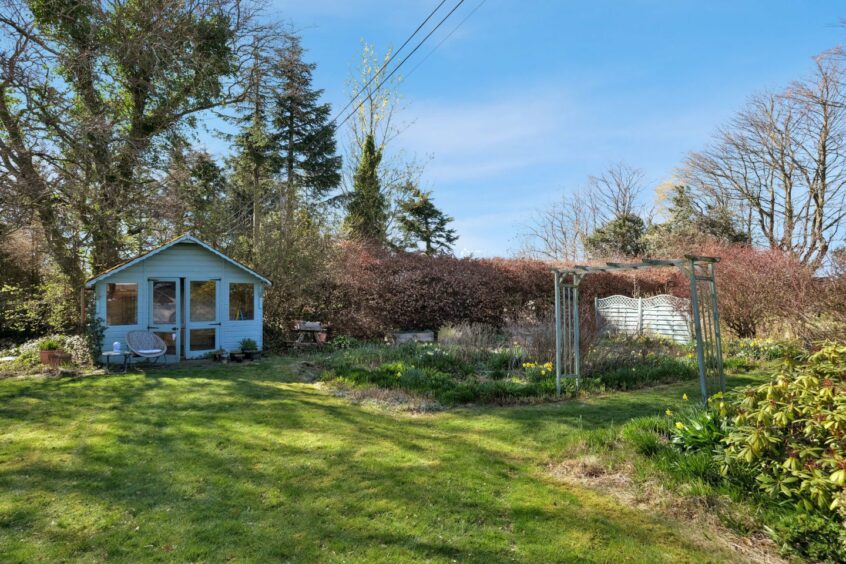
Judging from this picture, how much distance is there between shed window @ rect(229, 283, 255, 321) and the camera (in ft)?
40.3

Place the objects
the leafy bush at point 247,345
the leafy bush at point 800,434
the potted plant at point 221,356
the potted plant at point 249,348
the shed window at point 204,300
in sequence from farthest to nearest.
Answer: the leafy bush at point 247,345, the potted plant at point 249,348, the shed window at point 204,300, the potted plant at point 221,356, the leafy bush at point 800,434

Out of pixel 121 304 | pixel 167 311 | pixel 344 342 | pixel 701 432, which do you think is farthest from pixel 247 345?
pixel 701 432

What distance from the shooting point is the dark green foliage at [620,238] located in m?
27.4

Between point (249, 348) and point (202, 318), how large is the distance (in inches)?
54.1

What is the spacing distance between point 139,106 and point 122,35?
2.09 metres

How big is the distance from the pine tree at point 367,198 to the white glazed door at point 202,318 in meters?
9.85

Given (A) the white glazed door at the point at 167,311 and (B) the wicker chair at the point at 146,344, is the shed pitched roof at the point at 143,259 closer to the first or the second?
(A) the white glazed door at the point at 167,311

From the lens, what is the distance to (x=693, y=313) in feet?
19.1

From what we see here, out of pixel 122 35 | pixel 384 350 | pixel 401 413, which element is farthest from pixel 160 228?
pixel 401 413

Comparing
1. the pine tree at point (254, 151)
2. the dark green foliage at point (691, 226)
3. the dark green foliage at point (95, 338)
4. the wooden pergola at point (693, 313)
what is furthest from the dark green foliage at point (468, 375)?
the dark green foliage at point (691, 226)

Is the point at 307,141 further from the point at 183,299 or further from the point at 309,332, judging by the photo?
the point at 183,299

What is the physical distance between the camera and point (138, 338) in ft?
34.3

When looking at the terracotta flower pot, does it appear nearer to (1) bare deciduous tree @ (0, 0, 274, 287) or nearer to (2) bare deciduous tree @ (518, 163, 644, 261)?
(1) bare deciduous tree @ (0, 0, 274, 287)

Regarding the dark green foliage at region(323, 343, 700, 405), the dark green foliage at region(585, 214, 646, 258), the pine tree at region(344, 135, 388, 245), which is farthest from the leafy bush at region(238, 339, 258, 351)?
the dark green foliage at region(585, 214, 646, 258)
